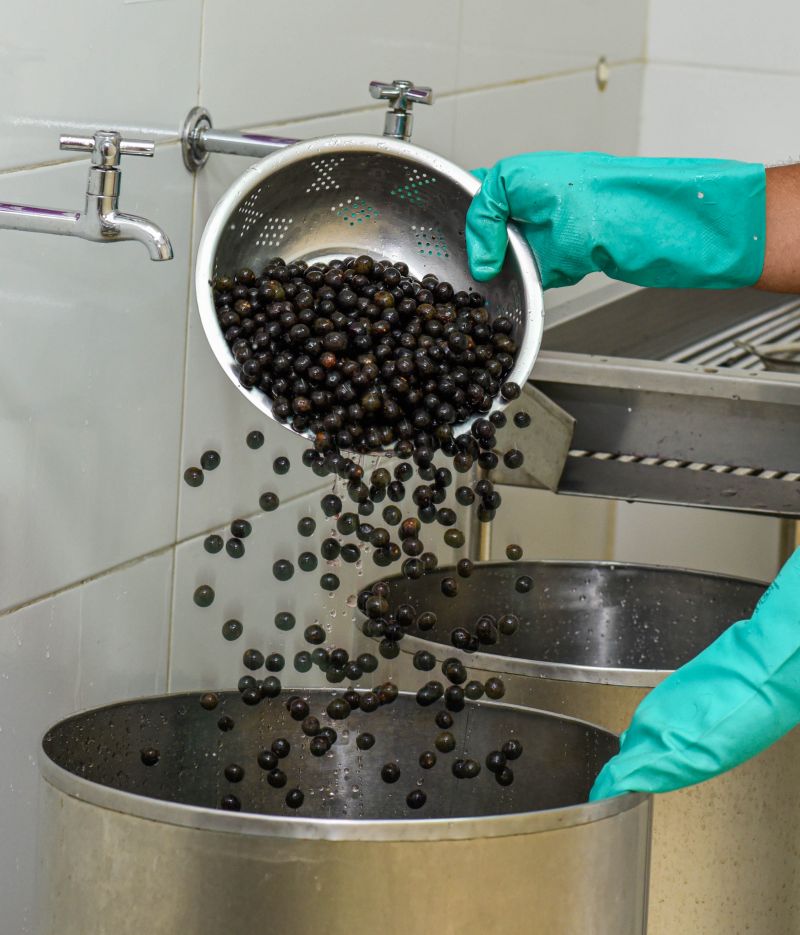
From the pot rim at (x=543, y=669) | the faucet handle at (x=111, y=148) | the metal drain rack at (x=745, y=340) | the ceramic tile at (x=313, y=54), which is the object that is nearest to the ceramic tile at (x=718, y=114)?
the metal drain rack at (x=745, y=340)

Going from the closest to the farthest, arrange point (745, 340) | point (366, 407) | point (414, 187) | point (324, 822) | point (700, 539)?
point (324, 822)
point (366, 407)
point (414, 187)
point (745, 340)
point (700, 539)

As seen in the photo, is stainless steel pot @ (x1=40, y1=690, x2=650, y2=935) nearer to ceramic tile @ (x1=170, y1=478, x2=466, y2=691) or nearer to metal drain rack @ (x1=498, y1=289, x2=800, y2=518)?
ceramic tile @ (x1=170, y1=478, x2=466, y2=691)

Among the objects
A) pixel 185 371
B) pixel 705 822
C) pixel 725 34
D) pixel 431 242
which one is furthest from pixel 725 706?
pixel 725 34

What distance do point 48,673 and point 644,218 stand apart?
0.55 meters

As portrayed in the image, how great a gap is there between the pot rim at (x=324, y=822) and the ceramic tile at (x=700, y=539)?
147 centimetres

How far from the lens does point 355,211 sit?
96cm

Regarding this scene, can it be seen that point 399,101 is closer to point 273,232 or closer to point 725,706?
point 273,232

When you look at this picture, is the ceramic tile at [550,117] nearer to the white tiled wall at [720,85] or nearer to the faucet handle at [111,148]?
the white tiled wall at [720,85]

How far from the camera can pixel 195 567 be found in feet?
3.67

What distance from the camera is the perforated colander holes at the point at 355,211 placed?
3.14 ft

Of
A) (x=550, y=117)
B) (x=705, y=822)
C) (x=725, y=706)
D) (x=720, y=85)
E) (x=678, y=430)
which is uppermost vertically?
(x=720, y=85)

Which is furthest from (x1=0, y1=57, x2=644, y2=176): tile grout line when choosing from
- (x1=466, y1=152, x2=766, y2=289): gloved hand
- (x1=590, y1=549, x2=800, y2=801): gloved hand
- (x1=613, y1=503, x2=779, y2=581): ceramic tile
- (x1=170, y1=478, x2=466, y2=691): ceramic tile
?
(x1=613, y1=503, x2=779, y2=581): ceramic tile

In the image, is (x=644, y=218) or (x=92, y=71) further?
(x=644, y=218)

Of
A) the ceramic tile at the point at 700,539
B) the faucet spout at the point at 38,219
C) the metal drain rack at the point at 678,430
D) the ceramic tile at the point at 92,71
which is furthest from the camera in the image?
the ceramic tile at the point at 700,539
